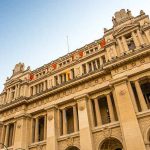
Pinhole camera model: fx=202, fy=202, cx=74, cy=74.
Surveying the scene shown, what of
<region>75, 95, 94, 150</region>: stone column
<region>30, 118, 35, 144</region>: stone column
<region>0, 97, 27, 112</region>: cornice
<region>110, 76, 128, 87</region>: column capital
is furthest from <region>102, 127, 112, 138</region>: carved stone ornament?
<region>0, 97, 27, 112</region>: cornice

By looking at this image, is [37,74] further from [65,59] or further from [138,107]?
[138,107]

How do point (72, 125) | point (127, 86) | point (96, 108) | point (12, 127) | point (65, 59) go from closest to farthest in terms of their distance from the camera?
point (127, 86), point (96, 108), point (72, 125), point (12, 127), point (65, 59)

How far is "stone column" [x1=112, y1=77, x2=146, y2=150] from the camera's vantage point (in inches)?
A: 851

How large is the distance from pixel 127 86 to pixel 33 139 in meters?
16.8

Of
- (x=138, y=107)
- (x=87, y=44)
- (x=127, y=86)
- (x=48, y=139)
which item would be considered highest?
(x=87, y=44)

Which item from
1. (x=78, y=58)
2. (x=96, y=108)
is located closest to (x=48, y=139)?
(x=96, y=108)

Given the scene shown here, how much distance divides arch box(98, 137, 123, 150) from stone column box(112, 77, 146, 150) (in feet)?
9.26

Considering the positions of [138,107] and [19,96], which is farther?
[19,96]

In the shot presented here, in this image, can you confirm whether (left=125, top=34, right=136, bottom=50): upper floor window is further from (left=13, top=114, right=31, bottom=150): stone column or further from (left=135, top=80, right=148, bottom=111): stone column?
(left=13, top=114, right=31, bottom=150): stone column

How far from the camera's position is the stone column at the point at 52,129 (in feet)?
90.3

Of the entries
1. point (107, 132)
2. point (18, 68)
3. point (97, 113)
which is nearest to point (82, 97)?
point (97, 113)

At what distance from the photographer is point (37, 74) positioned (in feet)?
130

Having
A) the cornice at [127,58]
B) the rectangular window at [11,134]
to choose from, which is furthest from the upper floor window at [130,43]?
the rectangular window at [11,134]

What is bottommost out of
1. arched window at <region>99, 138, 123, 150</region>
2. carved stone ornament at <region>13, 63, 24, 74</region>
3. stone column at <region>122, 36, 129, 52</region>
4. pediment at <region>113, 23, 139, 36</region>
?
arched window at <region>99, 138, 123, 150</region>
